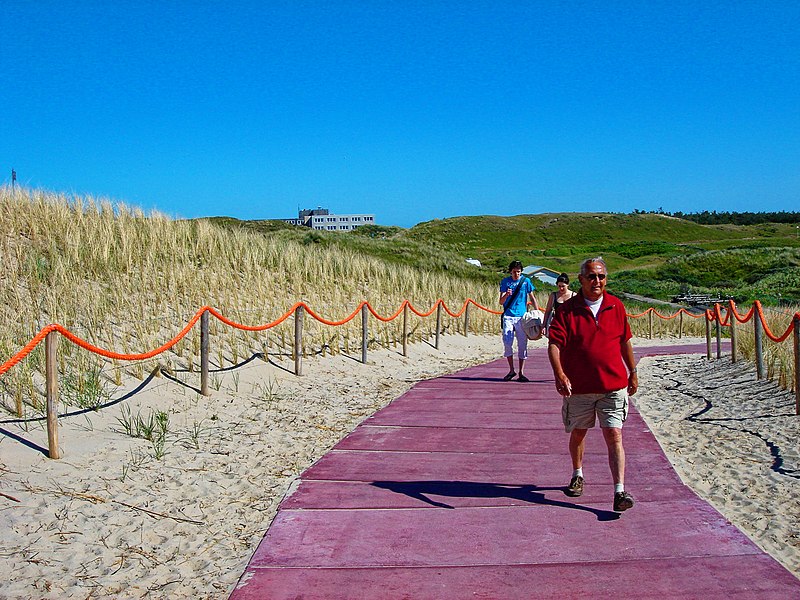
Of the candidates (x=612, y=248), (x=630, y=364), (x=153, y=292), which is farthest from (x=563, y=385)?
(x=612, y=248)

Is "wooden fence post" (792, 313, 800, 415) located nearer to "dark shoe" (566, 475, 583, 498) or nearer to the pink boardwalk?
the pink boardwalk

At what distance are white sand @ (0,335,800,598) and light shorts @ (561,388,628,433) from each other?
1009 mm

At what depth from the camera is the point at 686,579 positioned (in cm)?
409

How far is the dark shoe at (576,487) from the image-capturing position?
5.55 meters

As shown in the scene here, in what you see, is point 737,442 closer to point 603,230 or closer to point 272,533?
point 272,533

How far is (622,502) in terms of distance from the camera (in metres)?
5.06

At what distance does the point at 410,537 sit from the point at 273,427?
3582 millimetres

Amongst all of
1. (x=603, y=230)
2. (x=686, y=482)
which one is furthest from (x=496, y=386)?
(x=603, y=230)

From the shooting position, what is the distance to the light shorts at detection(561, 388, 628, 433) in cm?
518

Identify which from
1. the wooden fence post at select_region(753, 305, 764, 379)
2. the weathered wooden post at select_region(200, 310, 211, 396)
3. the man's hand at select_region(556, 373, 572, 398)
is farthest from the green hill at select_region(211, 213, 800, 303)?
the man's hand at select_region(556, 373, 572, 398)

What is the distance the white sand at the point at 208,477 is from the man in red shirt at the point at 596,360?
95 cm

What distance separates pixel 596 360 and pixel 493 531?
132 centimetres

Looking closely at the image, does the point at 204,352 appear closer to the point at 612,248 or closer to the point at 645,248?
the point at 645,248

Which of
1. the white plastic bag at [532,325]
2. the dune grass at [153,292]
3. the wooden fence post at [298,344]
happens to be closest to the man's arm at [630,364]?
the white plastic bag at [532,325]
